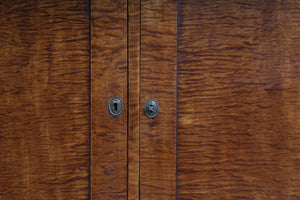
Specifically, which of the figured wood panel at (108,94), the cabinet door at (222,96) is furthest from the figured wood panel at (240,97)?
the figured wood panel at (108,94)

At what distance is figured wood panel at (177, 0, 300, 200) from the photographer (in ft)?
1.55

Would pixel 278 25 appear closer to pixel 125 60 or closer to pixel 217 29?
pixel 217 29

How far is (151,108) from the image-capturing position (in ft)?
1.54

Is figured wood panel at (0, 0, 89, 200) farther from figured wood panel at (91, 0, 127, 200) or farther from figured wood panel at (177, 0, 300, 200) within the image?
figured wood panel at (177, 0, 300, 200)

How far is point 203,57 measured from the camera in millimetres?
476

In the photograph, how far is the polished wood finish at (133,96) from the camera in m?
0.47

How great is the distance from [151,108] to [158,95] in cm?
3

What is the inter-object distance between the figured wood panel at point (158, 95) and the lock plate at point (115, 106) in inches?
1.7

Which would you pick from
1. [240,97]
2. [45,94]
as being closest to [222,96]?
[240,97]

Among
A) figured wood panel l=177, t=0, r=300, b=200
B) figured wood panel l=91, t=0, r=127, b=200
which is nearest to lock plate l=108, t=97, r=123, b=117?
figured wood panel l=91, t=0, r=127, b=200

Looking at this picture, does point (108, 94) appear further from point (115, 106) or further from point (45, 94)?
point (45, 94)

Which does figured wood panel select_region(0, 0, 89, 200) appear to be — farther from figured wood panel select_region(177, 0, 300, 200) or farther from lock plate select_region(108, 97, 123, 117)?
figured wood panel select_region(177, 0, 300, 200)

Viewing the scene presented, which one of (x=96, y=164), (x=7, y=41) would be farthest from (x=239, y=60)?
(x=7, y=41)

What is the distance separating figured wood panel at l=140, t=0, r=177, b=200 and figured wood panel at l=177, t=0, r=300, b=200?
0.07 feet
